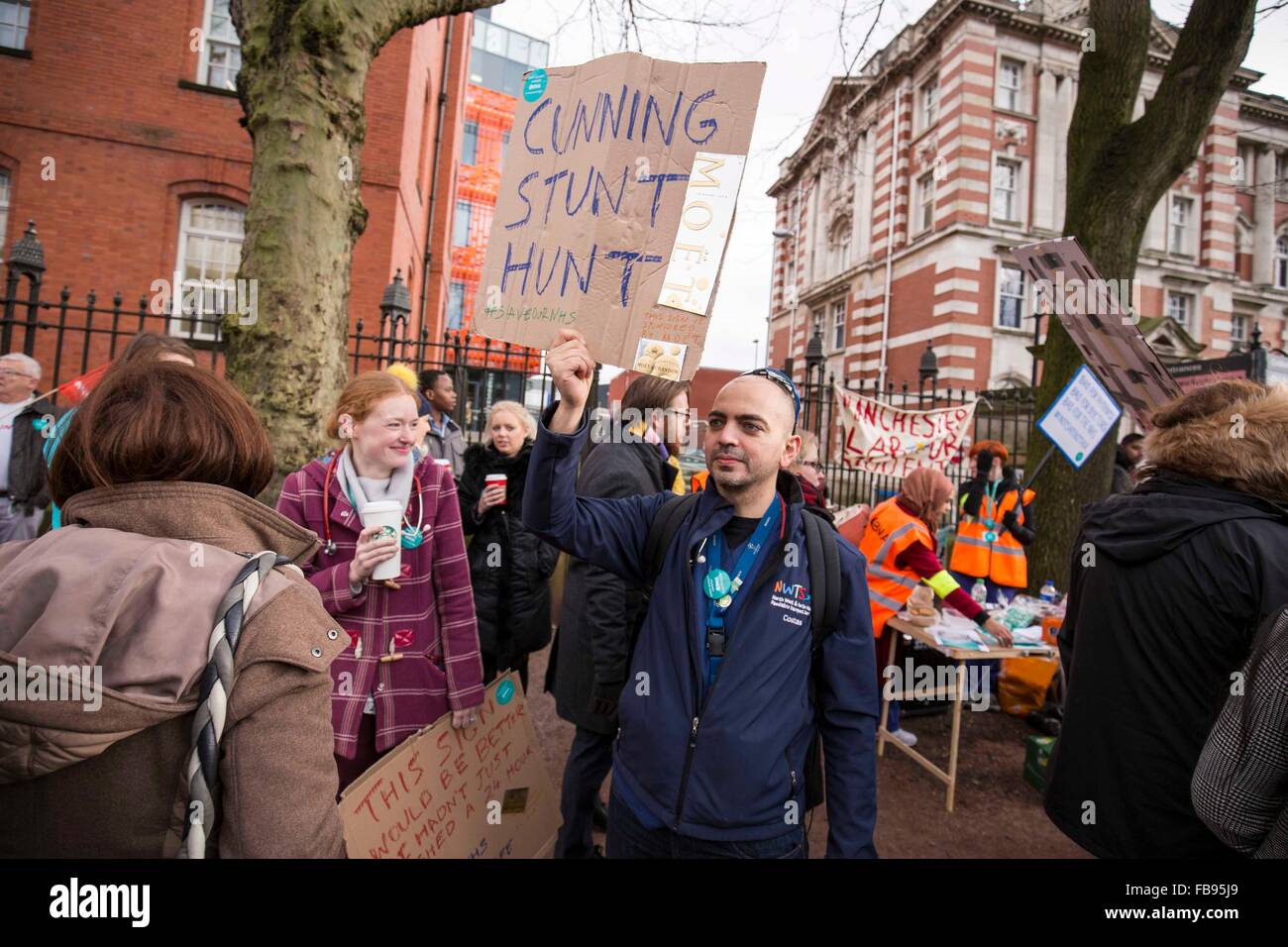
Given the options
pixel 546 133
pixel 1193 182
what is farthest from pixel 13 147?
pixel 1193 182

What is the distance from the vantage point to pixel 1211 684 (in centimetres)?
191

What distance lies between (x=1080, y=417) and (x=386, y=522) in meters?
5.69

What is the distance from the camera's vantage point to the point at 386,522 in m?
2.20

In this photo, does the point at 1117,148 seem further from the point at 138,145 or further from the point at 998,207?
the point at 998,207

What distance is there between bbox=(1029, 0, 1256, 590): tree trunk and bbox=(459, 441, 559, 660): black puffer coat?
5254 mm

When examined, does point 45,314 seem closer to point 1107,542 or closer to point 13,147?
point 13,147

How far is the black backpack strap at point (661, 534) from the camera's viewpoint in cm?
216

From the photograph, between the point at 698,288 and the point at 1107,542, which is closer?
the point at 698,288

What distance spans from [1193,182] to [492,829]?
110 feet

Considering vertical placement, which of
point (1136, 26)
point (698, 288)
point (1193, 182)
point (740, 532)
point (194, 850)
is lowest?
point (194, 850)

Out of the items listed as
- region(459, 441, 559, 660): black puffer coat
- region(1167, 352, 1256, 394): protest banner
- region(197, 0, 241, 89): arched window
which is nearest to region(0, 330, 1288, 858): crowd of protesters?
region(459, 441, 559, 660): black puffer coat

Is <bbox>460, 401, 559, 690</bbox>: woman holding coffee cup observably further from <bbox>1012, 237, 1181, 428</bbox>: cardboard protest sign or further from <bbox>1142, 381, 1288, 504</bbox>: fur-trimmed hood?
<bbox>1012, 237, 1181, 428</bbox>: cardboard protest sign

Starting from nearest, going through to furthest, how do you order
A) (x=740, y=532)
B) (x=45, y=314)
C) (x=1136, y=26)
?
(x=740, y=532)
(x=1136, y=26)
(x=45, y=314)

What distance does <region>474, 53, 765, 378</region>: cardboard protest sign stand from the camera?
6.43 feet
